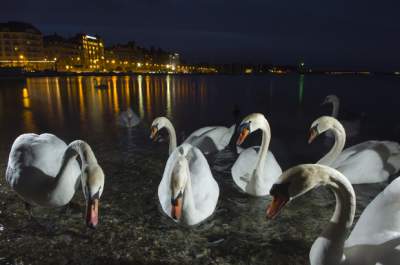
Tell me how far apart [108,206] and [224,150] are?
508 centimetres

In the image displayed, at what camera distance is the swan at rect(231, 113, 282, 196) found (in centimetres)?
564

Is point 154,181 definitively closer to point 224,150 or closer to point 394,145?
point 224,150

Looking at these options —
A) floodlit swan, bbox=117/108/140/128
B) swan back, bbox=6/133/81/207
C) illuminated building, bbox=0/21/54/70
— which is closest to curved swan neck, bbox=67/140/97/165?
swan back, bbox=6/133/81/207

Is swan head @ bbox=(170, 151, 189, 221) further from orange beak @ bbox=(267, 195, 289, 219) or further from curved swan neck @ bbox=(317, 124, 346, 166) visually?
curved swan neck @ bbox=(317, 124, 346, 166)

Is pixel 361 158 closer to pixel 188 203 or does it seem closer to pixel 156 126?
pixel 188 203

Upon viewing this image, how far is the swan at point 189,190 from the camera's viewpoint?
378cm

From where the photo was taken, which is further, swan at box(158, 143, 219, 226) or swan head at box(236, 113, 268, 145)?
swan head at box(236, 113, 268, 145)

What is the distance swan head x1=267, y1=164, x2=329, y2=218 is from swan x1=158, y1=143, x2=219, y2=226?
4.25ft

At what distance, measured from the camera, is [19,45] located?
108750 mm

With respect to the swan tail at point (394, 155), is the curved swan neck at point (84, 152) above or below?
above

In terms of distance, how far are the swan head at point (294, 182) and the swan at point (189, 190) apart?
1.29m

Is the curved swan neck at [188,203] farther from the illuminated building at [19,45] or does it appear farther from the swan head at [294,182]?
the illuminated building at [19,45]

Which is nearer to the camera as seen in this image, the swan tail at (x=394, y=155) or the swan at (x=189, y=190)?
the swan at (x=189, y=190)

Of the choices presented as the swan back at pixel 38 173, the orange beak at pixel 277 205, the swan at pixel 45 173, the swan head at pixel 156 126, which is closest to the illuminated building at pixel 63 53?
the swan head at pixel 156 126
